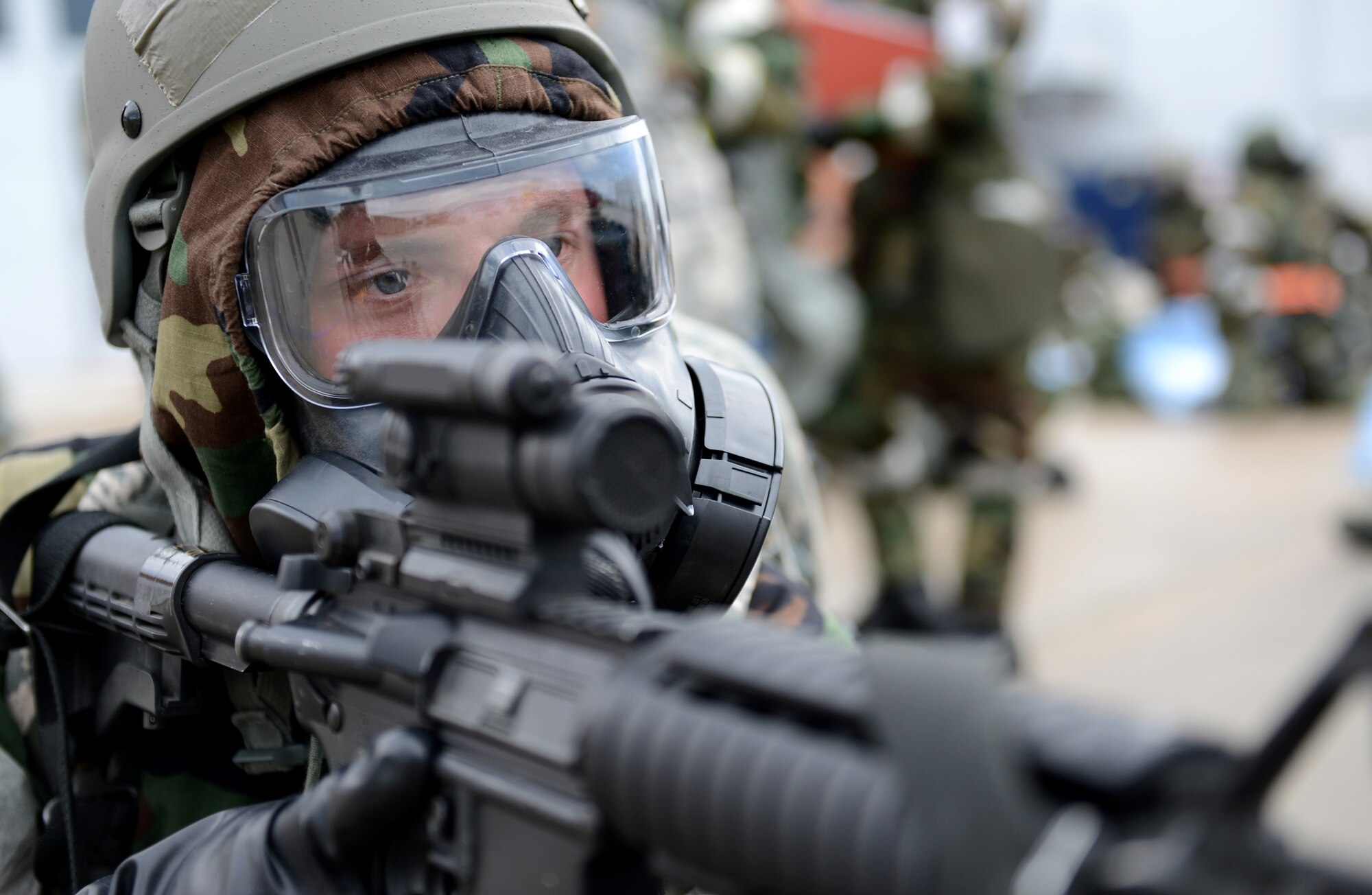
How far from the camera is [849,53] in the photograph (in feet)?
22.6

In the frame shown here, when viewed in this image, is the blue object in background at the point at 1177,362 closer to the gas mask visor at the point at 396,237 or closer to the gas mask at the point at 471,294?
the gas mask at the point at 471,294

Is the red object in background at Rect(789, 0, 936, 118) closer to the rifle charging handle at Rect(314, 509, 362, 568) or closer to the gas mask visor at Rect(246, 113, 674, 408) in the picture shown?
the gas mask visor at Rect(246, 113, 674, 408)

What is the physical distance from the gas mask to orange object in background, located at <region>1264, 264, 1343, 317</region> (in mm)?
10775

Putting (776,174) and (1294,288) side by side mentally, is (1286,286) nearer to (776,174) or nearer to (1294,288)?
(1294,288)

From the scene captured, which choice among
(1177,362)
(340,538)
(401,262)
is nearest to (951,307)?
(401,262)

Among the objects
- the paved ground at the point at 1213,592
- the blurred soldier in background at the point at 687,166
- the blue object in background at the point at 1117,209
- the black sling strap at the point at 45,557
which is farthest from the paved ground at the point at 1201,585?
the blue object in background at the point at 1117,209

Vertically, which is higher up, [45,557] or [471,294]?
[471,294]

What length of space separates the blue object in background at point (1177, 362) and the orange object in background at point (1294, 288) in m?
0.52

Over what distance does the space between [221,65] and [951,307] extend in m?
4.17

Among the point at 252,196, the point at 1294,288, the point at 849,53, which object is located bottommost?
the point at 1294,288

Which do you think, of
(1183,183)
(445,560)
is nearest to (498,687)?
(445,560)

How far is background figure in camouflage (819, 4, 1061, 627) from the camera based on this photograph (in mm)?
5441

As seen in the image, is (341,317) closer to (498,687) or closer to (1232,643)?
(498,687)

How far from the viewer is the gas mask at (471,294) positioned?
1607 mm
